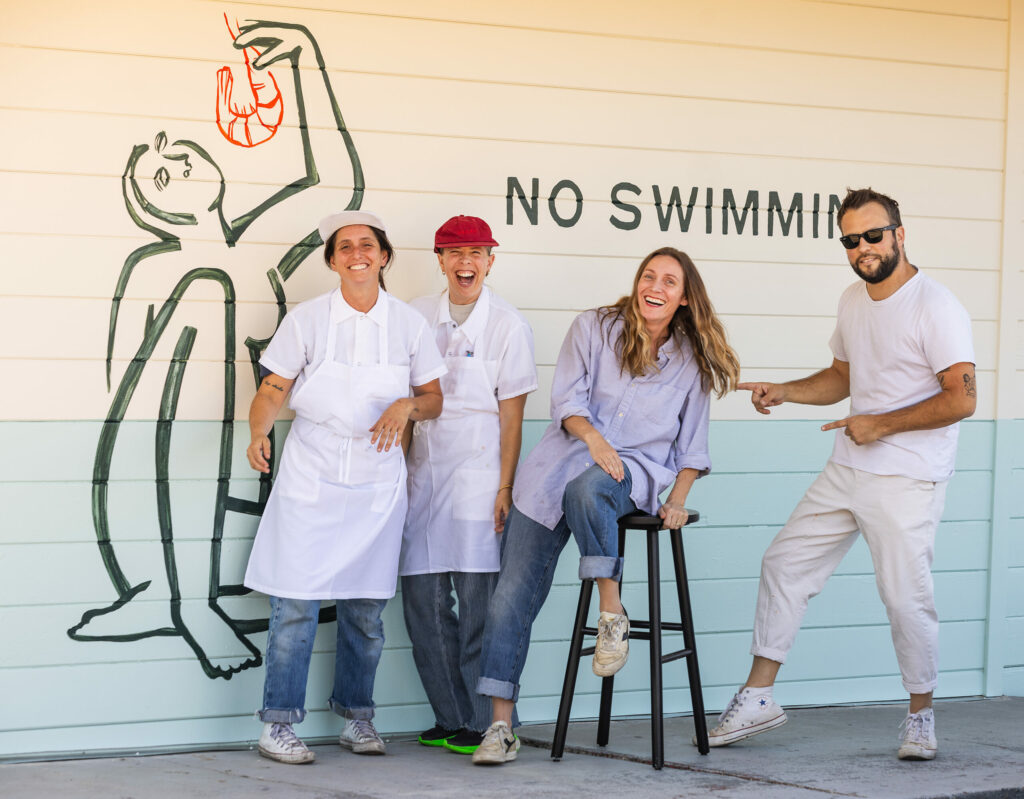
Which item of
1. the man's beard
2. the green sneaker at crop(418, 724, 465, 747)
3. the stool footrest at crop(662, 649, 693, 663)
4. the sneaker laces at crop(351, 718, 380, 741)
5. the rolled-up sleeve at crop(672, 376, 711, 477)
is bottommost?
the green sneaker at crop(418, 724, 465, 747)

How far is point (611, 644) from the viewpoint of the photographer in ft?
12.7

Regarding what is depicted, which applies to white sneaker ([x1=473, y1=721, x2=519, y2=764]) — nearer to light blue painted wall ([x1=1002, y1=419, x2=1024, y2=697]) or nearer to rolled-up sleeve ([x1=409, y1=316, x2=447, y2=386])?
rolled-up sleeve ([x1=409, y1=316, x2=447, y2=386])

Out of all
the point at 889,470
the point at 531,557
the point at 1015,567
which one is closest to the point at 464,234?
the point at 531,557

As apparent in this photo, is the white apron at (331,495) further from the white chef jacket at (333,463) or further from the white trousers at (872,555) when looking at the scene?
the white trousers at (872,555)

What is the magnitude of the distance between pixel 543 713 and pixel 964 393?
2.00 metres

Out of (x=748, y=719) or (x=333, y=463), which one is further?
(x=748, y=719)

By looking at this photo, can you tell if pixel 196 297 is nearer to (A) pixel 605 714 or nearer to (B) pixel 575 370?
Answer: (B) pixel 575 370

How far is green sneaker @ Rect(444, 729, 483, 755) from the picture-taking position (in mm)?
4301

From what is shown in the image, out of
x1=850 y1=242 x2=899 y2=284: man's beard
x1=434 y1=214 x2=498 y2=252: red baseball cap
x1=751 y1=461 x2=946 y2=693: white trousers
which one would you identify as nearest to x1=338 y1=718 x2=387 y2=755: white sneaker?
x1=751 y1=461 x2=946 y2=693: white trousers

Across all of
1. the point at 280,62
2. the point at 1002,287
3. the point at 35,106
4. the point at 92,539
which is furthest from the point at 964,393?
the point at 35,106

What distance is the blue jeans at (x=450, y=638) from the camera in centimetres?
433

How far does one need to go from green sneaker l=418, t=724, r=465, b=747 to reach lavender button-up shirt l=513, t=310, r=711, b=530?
3.05 feet

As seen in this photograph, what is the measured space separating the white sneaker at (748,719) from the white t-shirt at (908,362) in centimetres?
89

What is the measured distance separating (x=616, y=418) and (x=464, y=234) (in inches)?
32.5
